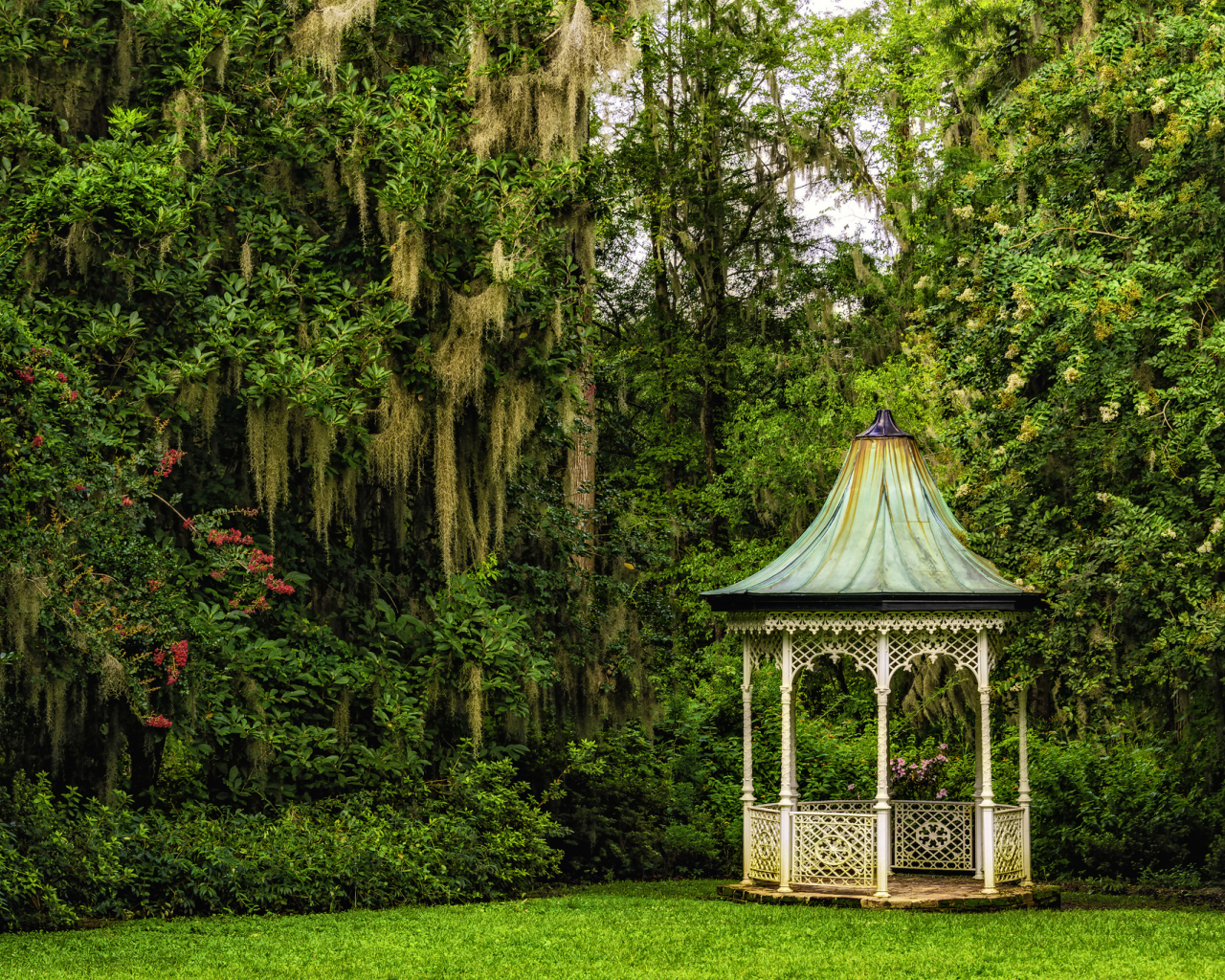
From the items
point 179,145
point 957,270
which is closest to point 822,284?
point 957,270

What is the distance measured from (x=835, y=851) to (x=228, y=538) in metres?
5.50

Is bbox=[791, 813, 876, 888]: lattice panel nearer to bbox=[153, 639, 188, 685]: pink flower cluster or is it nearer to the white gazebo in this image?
the white gazebo

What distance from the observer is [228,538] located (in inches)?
463

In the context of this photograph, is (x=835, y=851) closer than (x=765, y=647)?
Yes

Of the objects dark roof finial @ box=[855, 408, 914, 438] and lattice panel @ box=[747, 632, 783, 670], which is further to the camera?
dark roof finial @ box=[855, 408, 914, 438]

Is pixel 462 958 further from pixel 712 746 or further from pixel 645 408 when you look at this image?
pixel 645 408

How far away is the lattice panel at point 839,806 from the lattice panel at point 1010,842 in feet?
5.68

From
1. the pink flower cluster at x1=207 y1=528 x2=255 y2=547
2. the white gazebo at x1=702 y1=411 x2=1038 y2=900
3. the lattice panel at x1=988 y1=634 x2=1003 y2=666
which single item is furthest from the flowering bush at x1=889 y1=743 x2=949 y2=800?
the pink flower cluster at x1=207 y1=528 x2=255 y2=547

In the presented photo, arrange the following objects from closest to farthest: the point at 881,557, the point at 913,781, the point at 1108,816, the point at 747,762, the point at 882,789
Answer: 1. the point at 882,789
2. the point at 881,557
3. the point at 747,762
4. the point at 1108,816
5. the point at 913,781

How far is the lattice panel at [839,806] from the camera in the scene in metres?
13.7

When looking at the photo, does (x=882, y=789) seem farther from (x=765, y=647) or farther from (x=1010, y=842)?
(x=765, y=647)

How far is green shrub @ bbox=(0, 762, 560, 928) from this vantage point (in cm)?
1064

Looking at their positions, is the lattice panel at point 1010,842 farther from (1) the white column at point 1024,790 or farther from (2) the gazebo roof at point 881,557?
(2) the gazebo roof at point 881,557

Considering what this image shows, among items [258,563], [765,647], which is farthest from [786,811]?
[258,563]
